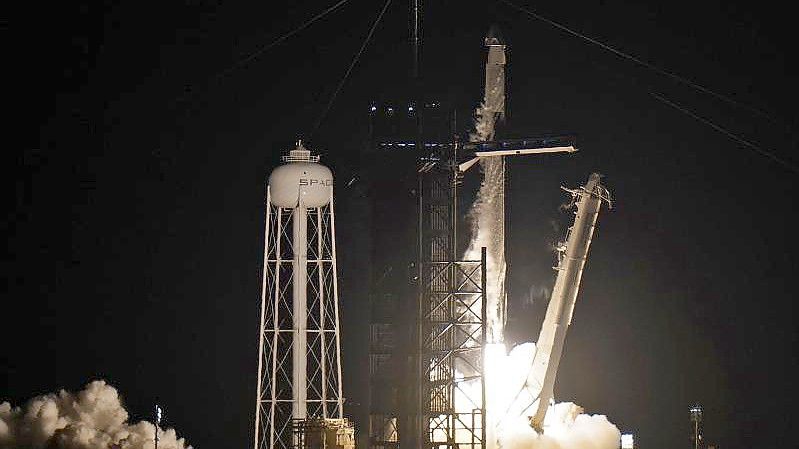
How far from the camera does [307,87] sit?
5297cm

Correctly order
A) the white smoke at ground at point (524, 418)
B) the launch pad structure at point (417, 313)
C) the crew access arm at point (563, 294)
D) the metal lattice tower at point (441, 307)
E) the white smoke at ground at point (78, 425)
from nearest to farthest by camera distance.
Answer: the metal lattice tower at point (441, 307) < the launch pad structure at point (417, 313) < the crew access arm at point (563, 294) < the white smoke at ground at point (78, 425) < the white smoke at ground at point (524, 418)

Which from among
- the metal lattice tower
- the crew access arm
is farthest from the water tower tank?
the crew access arm

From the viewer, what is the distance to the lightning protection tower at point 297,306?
47.0 m

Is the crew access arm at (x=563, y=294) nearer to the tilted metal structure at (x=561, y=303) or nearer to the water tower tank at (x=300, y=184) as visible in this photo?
the tilted metal structure at (x=561, y=303)

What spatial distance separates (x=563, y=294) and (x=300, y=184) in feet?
20.3

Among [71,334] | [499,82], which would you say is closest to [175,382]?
[71,334]

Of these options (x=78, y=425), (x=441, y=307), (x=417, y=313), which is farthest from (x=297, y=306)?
(x=78, y=425)

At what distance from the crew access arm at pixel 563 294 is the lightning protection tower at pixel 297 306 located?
14.4ft

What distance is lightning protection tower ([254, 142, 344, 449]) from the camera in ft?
154

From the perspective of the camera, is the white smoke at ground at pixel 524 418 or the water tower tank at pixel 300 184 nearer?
the water tower tank at pixel 300 184

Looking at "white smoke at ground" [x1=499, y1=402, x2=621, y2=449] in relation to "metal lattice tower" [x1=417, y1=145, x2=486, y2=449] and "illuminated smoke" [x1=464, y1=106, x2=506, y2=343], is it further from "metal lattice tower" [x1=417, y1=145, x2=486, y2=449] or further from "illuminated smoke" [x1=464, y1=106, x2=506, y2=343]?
"illuminated smoke" [x1=464, y1=106, x2=506, y2=343]

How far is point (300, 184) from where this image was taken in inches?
1845

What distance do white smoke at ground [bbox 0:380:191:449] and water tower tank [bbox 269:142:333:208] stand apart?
617 cm

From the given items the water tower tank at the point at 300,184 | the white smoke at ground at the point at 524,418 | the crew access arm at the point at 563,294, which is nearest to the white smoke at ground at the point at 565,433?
the white smoke at ground at the point at 524,418
